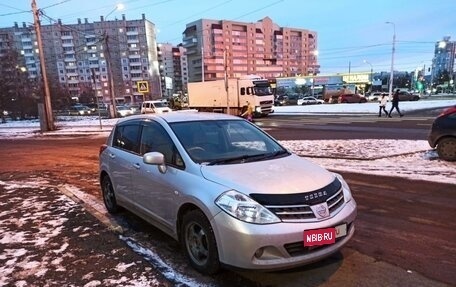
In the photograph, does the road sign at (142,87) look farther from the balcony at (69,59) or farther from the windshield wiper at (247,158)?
the balcony at (69,59)

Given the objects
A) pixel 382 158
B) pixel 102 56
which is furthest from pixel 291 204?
pixel 102 56

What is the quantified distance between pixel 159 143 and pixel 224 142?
781 millimetres

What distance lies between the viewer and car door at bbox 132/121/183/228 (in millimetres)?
4121

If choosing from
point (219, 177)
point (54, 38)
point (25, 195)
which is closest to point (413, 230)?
point (219, 177)

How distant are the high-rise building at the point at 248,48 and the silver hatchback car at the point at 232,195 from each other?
3466 inches

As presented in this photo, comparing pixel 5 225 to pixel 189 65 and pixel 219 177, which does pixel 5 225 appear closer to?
pixel 219 177

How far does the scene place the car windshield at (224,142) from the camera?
4.23 metres

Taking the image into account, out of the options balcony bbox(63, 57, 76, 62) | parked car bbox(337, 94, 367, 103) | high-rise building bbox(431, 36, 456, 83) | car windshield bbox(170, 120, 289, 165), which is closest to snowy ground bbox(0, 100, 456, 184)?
car windshield bbox(170, 120, 289, 165)

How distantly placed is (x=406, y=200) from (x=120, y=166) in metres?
4.42

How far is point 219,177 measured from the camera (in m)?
3.67

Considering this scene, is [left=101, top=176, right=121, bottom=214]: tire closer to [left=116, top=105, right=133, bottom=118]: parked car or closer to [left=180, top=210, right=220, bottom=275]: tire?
[left=180, top=210, right=220, bottom=275]: tire

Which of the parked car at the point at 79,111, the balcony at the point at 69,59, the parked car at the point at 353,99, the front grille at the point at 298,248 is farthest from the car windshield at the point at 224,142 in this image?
the balcony at the point at 69,59

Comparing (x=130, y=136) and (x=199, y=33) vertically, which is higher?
(x=199, y=33)

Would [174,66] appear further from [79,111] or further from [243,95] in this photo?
[243,95]
